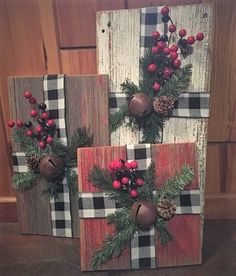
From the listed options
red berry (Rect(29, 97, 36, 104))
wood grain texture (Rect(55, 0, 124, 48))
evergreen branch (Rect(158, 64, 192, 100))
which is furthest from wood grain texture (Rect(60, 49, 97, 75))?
evergreen branch (Rect(158, 64, 192, 100))

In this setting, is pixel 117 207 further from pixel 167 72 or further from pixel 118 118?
pixel 167 72

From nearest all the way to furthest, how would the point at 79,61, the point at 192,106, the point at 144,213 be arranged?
the point at 144,213 → the point at 192,106 → the point at 79,61

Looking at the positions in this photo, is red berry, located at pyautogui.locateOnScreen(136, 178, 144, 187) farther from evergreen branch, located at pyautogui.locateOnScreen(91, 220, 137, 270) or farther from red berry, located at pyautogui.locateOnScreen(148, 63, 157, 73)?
red berry, located at pyautogui.locateOnScreen(148, 63, 157, 73)

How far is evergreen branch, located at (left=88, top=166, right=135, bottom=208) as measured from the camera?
2.38 feet

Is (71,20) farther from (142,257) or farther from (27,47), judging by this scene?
Answer: (142,257)

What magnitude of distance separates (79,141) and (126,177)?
6.8 inches

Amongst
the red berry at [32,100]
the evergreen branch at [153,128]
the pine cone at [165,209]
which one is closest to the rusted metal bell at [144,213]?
the pine cone at [165,209]

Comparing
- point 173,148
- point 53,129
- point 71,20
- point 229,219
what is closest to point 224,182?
point 229,219

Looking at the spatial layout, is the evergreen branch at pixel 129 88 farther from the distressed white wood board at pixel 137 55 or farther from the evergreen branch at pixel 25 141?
the evergreen branch at pixel 25 141

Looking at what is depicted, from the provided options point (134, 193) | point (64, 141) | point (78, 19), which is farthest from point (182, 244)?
point (78, 19)

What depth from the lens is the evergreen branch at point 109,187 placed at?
726 mm

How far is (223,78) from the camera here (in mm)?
883

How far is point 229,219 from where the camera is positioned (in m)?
0.96

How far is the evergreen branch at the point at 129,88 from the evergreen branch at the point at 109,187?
21cm
